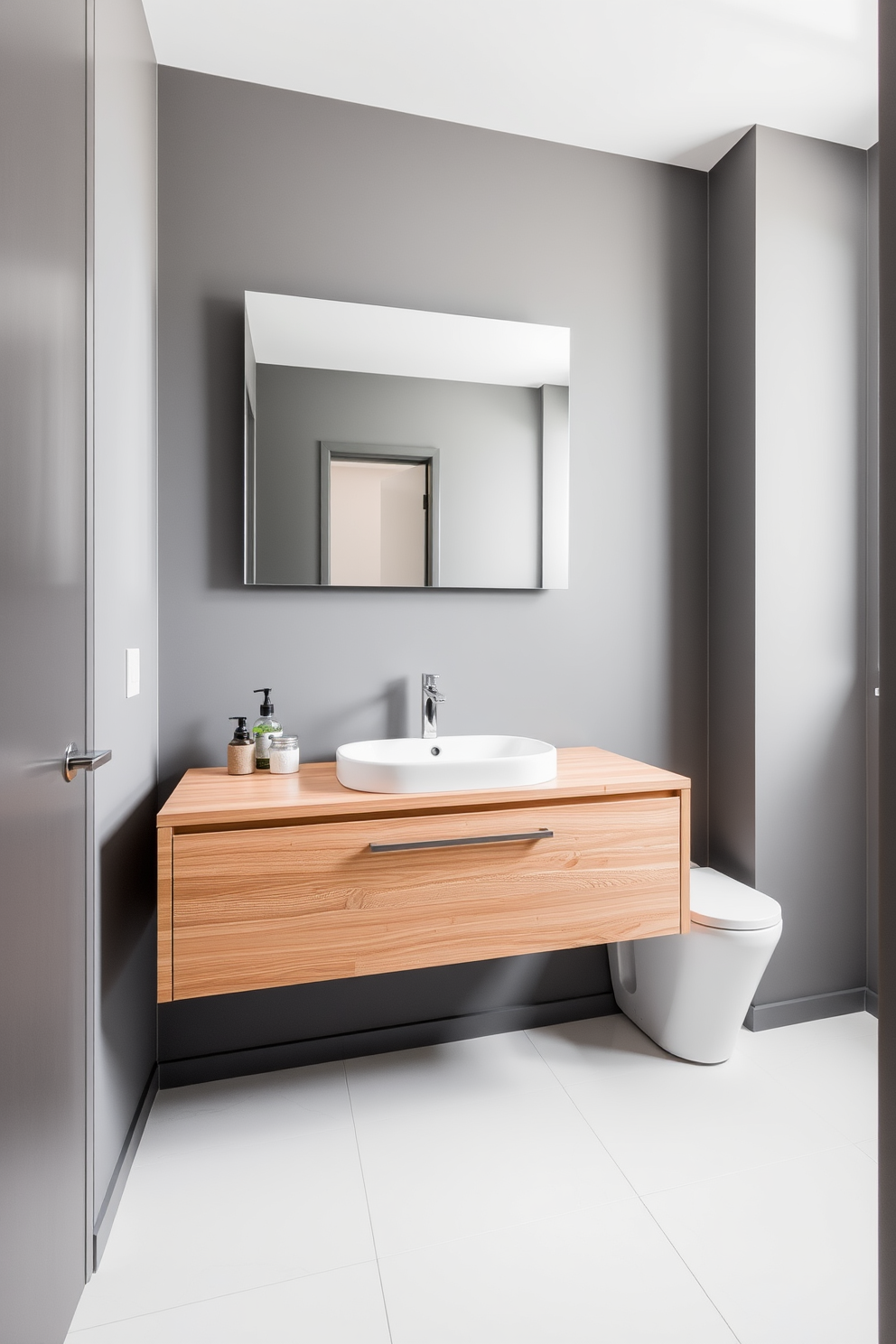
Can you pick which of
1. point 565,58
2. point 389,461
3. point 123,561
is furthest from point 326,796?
point 565,58

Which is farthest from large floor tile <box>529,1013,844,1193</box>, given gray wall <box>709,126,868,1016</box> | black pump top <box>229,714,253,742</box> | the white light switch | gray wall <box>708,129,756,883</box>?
the white light switch

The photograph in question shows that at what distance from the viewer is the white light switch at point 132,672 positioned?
153 cm

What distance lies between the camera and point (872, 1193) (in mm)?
1464

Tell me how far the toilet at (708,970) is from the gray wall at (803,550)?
0.29 m

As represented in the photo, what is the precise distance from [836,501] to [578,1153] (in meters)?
1.87

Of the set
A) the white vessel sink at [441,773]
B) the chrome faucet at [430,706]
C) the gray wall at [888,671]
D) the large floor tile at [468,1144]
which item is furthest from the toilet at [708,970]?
the gray wall at [888,671]

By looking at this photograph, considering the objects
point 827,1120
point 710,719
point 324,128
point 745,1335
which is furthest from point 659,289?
point 745,1335

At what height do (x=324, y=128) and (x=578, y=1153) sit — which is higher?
(x=324, y=128)

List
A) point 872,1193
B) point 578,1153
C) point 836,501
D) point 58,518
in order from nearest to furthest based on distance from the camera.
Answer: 1. point 58,518
2. point 872,1193
3. point 578,1153
4. point 836,501

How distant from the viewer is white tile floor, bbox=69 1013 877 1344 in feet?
3.94

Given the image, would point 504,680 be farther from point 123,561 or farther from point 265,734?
point 123,561

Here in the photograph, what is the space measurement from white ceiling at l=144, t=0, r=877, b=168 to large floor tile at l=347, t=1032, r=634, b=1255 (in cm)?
255

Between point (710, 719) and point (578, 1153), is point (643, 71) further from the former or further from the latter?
point (578, 1153)

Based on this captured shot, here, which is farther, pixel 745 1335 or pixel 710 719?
pixel 710 719
